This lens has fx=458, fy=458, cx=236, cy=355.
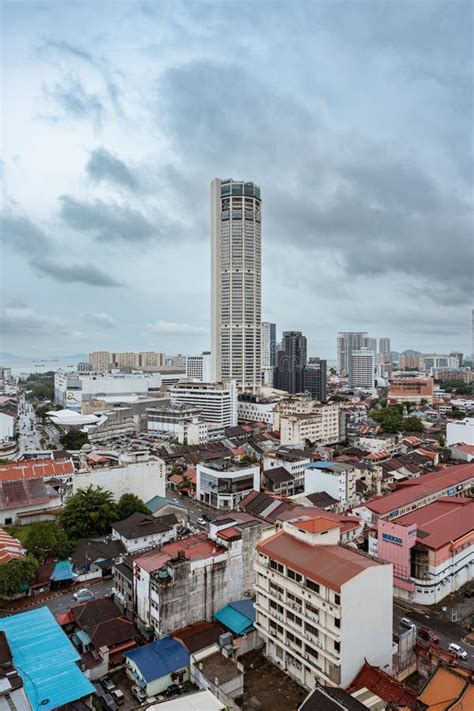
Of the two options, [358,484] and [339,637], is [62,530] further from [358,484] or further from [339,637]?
[358,484]

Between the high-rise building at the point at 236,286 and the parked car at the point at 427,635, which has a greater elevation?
the high-rise building at the point at 236,286

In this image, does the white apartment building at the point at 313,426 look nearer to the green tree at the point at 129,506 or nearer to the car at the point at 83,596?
the green tree at the point at 129,506

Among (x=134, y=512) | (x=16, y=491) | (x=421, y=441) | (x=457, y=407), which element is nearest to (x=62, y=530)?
(x=134, y=512)

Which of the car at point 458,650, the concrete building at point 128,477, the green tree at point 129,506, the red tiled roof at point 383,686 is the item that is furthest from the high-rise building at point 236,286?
the red tiled roof at point 383,686

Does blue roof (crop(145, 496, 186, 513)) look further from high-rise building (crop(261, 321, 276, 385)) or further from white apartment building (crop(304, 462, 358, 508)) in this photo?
high-rise building (crop(261, 321, 276, 385))

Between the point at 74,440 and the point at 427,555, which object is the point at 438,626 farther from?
the point at 74,440
